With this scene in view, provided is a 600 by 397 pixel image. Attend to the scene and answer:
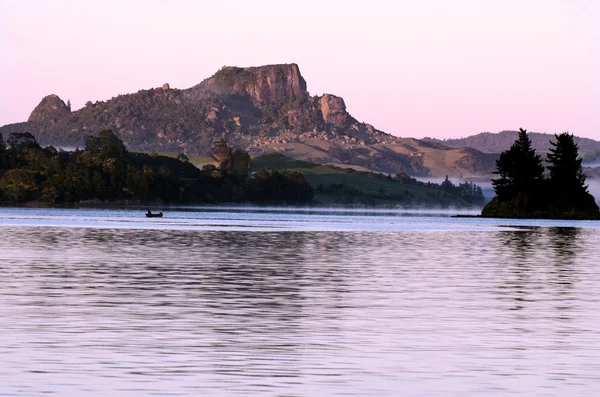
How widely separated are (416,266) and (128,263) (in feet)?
61.5

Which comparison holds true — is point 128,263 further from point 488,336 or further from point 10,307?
point 488,336

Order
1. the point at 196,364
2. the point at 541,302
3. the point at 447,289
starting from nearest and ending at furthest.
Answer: the point at 196,364, the point at 541,302, the point at 447,289

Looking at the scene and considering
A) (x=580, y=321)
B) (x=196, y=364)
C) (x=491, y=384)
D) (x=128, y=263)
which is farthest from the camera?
(x=128, y=263)

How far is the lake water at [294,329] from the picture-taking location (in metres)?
27.3

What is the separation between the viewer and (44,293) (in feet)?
166

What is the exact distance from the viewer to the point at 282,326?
38.8 meters

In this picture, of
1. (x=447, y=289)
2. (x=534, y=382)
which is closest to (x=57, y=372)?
(x=534, y=382)

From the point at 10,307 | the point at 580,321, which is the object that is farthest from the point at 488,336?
the point at 10,307

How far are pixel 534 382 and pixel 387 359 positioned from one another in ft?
15.4

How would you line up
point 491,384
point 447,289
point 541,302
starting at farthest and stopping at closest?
point 447,289
point 541,302
point 491,384

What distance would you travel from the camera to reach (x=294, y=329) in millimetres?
37906

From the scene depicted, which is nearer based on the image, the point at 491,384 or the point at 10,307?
the point at 491,384

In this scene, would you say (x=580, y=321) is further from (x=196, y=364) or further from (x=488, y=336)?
(x=196, y=364)

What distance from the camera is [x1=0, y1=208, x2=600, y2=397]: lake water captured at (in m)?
27.3
